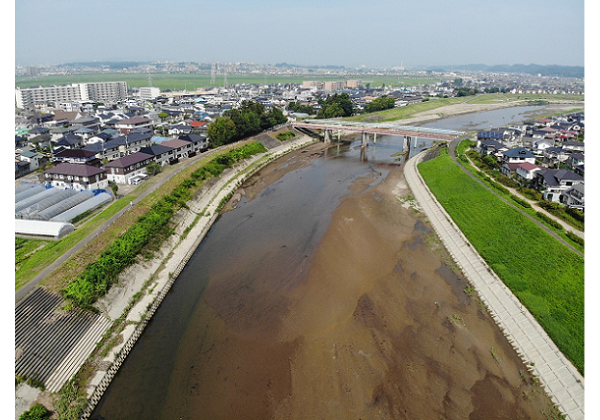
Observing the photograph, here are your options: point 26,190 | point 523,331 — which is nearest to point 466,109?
point 523,331

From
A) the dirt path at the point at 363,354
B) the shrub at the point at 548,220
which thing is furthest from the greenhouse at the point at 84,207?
the shrub at the point at 548,220

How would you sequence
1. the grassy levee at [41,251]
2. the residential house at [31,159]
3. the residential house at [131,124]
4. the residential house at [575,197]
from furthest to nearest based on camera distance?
the residential house at [131,124]
the residential house at [31,159]
the residential house at [575,197]
the grassy levee at [41,251]

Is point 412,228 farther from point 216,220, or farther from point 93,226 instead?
point 93,226

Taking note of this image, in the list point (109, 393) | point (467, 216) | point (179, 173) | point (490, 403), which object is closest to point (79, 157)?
point (179, 173)

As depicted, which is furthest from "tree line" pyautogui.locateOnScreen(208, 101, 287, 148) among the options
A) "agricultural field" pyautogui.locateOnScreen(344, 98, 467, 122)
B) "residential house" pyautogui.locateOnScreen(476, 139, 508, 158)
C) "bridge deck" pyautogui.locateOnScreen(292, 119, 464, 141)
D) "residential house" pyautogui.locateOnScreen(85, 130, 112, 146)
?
"residential house" pyautogui.locateOnScreen(476, 139, 508, 158)

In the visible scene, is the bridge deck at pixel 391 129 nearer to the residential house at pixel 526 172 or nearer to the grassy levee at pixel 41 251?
the residential house at pixel 526 172

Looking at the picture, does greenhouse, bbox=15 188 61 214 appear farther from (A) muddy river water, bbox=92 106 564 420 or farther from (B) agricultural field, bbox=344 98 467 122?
(B) agricultural field, bbox=344 98 467 122
